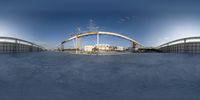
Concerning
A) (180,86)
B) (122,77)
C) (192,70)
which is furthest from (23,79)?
(192,70)

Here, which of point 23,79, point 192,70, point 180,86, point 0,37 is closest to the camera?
point 180,86

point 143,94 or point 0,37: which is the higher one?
point 0,37

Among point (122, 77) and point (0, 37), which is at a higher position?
point (0, 37)

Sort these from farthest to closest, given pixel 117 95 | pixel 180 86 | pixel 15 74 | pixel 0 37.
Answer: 1. pixel 0 37
2. pixel 15 74
3. pixel 180 86
4. pixel 117 95

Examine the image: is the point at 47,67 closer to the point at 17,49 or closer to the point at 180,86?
the point at 180,86

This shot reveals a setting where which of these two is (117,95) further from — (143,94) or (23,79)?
(23,79)

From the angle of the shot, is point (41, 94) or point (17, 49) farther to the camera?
point (17, 49)

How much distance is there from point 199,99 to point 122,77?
3.11m

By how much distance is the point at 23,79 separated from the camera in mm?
9297

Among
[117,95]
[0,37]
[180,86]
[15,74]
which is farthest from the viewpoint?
[0,37]

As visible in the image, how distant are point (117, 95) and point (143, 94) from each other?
0.63 metres

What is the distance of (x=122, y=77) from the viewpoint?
9.60 metres

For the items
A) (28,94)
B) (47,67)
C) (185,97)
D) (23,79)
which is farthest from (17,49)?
(185,97)

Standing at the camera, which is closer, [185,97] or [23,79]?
[185,97]
